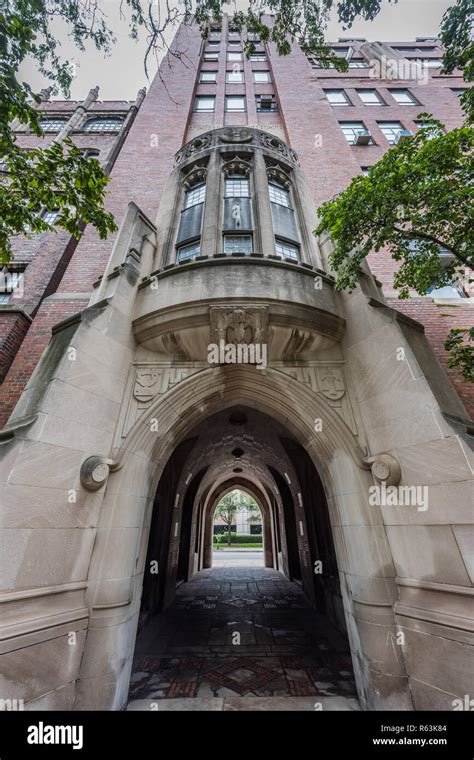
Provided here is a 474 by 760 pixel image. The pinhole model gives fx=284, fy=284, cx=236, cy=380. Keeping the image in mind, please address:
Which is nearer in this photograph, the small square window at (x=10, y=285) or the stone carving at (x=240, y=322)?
the stone carving at (x=240, y=322)

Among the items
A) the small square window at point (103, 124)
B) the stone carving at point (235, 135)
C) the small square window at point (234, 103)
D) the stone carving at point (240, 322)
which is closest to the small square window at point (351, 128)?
the small square window at point (234, 103)

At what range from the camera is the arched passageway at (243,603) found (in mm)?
4469

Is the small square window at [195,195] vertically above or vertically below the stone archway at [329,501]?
above

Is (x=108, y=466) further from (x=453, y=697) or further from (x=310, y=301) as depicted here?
(x=453, y=697)

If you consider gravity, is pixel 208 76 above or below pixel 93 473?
above

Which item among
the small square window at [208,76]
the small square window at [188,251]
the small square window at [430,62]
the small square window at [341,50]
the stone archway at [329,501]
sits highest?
the small square window at [341,50]

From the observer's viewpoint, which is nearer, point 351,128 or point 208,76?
point 351,128

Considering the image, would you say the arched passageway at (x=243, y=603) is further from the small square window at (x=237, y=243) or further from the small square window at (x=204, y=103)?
the small square window at (x=204, y=103)

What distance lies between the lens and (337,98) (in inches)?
704

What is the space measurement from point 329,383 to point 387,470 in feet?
6.31

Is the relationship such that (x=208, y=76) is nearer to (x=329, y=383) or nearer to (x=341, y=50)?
(x=341, y=50)

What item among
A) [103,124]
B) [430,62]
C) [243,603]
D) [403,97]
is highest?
[430,62]

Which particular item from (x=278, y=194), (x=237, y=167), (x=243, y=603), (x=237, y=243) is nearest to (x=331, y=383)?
(x=237, y=243)

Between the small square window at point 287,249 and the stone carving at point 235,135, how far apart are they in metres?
4.71
